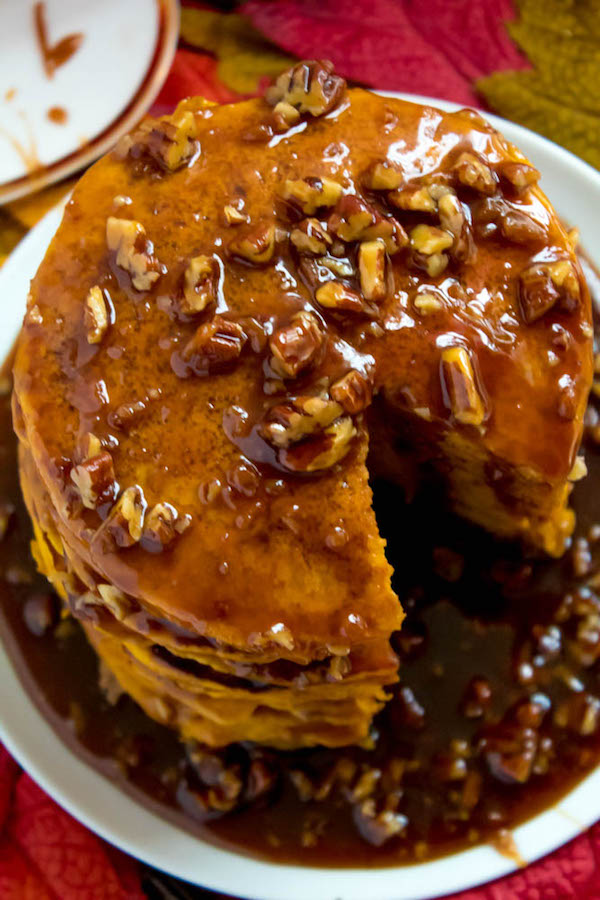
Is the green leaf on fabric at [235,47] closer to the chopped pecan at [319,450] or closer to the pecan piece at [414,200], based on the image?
the pecan piece at [414,200]

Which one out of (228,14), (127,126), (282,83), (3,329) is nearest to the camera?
(282,83)

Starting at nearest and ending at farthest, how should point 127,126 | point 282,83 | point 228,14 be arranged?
1. point 282,83
2. point 127,126
3. point 228,14

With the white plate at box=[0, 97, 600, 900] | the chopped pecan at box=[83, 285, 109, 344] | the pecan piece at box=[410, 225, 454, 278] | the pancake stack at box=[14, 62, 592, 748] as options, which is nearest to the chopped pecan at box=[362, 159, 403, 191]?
the pancake stack at box=[14, 62, 592, 748]

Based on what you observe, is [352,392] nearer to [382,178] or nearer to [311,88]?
[382,178]

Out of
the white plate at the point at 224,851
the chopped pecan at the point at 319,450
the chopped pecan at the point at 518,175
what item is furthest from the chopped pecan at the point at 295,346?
the white plate at the point at 224,851

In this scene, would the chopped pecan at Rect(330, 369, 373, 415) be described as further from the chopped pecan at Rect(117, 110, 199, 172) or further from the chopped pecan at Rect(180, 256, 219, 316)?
the chopped pecan at Rect(117, 110, 199, 172)

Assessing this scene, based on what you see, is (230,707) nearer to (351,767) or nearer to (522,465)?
(351,767)

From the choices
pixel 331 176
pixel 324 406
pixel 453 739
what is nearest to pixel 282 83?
pixel 331 176
